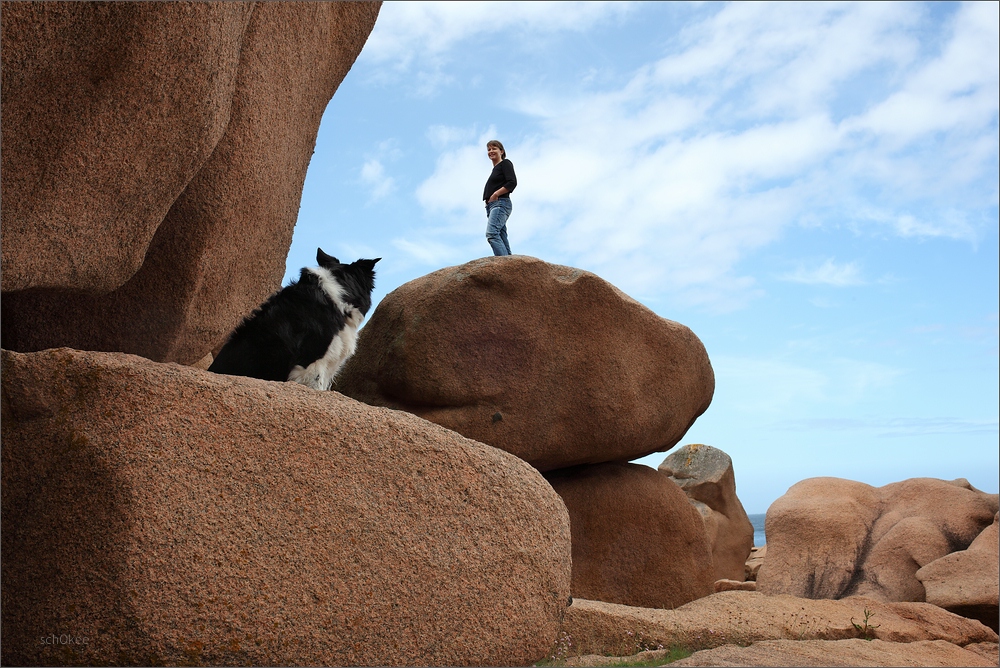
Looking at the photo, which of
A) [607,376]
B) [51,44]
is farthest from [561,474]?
[51,44]

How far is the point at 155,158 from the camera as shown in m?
4.30

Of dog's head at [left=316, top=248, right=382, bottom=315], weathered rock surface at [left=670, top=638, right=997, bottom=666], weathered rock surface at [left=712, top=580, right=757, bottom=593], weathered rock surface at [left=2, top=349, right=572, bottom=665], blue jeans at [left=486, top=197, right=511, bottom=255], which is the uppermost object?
blue jeans at [left=486, top=197, right=511, bottom=255]

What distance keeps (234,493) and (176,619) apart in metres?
0.58

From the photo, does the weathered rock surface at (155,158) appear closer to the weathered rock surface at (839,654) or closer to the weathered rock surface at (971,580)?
the weathered rock surface at (839,654)

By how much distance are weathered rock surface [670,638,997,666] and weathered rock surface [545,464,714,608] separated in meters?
2.63

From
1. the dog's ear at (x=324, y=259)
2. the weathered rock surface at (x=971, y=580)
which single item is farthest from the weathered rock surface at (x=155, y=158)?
the weathered rock surface at (x=971, y=580)

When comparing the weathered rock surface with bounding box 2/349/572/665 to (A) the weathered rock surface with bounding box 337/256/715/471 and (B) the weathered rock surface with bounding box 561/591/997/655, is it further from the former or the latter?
(A) the weathered rock surface with bounding box 337/256/715/471

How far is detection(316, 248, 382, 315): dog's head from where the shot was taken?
6.65m

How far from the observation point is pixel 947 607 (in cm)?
862

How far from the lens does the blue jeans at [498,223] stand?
987cm

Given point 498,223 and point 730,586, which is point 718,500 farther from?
point 498,223

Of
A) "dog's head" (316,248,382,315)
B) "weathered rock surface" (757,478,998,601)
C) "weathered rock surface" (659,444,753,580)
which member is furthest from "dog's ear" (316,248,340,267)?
"weathered rock surface" (659,444,753,580)

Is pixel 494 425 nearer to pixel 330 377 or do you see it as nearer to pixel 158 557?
pixel 330 377

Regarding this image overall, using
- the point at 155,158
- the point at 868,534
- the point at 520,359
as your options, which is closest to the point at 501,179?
the point at 520,359
